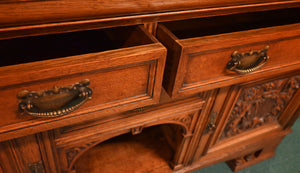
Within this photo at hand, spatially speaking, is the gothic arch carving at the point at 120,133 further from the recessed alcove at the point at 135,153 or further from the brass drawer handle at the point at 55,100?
the brass drawer handle at the point at 55,100

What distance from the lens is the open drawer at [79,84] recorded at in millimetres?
317

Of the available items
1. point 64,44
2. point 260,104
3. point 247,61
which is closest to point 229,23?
point 247,61

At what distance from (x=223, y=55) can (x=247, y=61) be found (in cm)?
Answer: 7

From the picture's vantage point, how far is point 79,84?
35 centimetres

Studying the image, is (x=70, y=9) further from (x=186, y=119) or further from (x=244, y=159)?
(x=244, y=159)

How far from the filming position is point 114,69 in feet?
1.18

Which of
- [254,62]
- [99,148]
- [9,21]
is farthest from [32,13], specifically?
[99,148]

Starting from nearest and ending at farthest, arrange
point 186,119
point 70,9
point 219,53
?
point 70,9 → point 219,53 → point 186,119

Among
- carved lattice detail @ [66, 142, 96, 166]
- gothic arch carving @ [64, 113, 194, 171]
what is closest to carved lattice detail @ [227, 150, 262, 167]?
gothic arch carving @ [64, 113, 194, 171]

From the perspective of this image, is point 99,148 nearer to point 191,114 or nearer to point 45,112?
point 191,114

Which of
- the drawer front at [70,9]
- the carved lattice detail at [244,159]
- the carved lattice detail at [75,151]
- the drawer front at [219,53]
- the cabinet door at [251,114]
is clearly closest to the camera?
the drawer front at [70,9]

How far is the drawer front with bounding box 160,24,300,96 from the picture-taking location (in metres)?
0.40

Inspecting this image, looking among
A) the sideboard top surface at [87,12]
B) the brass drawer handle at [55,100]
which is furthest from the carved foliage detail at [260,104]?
the brass drawer handle at [55,100]

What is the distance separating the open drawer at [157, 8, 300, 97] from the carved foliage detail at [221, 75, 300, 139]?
17cm
